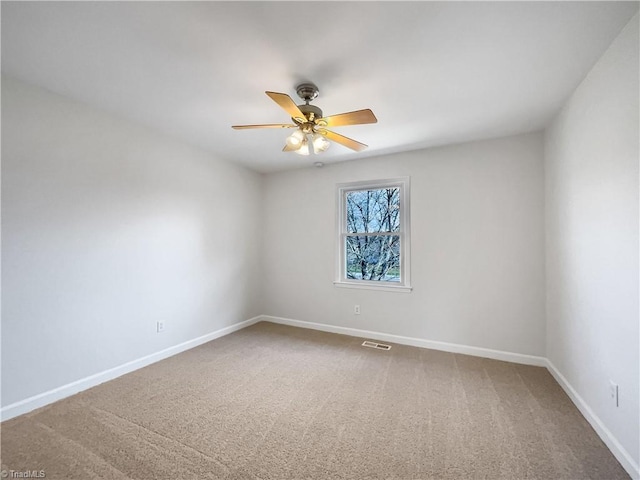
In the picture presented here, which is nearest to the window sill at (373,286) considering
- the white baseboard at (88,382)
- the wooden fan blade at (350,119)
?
the white baseboard at (88,382)

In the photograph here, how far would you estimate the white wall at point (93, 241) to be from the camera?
2002 millimetres

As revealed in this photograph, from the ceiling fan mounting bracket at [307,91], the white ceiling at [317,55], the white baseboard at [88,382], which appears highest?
the white ceiling at [317,55]

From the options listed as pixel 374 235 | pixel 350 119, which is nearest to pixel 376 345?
pixel 374 235

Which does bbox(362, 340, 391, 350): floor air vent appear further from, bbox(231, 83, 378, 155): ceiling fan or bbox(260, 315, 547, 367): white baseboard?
bbox(231, 83, 378, 155): ceiling fan

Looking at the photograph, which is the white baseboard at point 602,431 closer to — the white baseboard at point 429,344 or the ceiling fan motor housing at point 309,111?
the white baseboard at point 429,344

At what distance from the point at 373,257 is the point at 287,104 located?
2.56m

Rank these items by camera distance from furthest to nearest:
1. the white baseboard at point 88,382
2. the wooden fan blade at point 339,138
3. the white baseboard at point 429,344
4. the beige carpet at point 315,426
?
the white baseboard at point 429,344 → the wooden fan blade at point 339,138 → the white baseboard at point 88,382 → the beige carpet at point 315,426

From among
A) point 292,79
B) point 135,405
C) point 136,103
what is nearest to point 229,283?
point 135,405

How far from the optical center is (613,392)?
1631 mm

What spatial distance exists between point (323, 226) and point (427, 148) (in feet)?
5.68

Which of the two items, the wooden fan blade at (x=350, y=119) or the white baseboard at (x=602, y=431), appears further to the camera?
the wooden fan blade at (x=350, y=119)

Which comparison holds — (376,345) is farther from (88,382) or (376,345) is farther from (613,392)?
(88,382)

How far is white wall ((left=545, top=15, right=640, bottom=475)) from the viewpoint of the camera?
1481 mm

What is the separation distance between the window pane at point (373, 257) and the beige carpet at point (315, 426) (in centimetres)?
124
